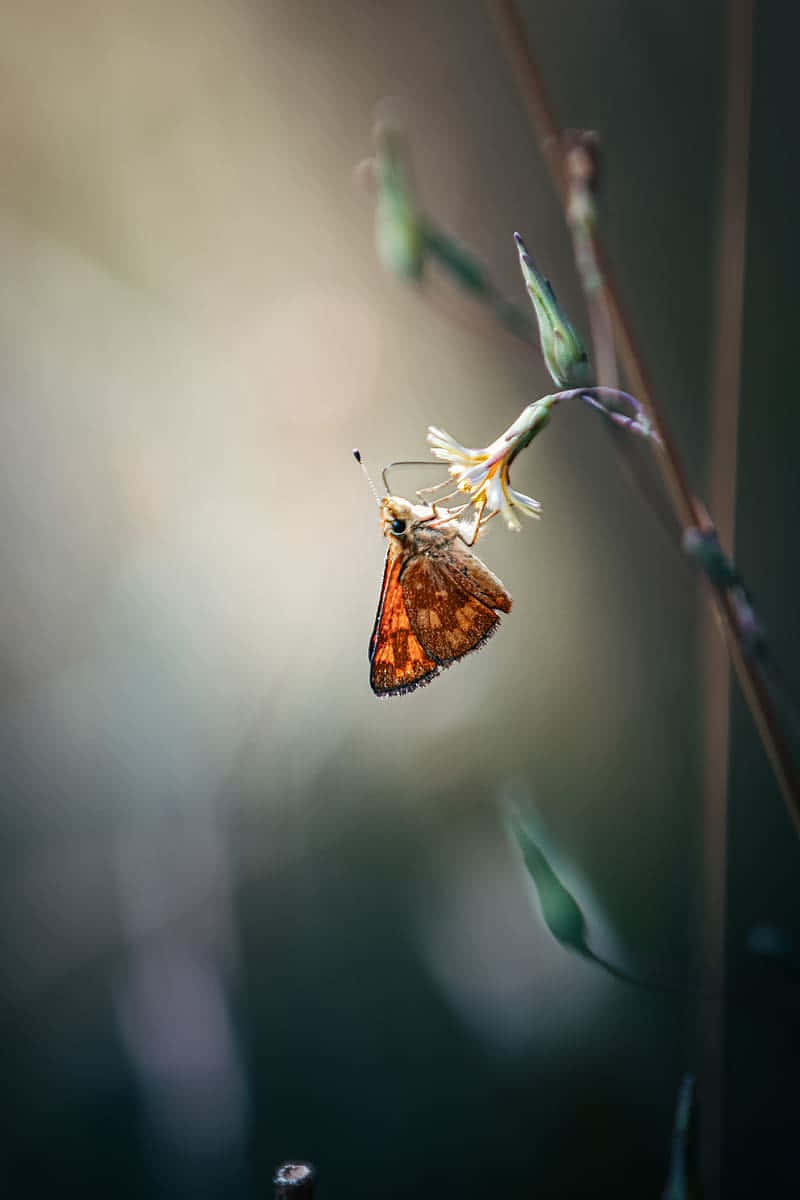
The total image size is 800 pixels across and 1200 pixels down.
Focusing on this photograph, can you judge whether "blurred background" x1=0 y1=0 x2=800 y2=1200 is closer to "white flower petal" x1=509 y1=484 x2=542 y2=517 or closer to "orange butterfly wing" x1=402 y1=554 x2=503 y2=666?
"orange butterfly wing" x1=402 y1=554 x2=503 y2=666

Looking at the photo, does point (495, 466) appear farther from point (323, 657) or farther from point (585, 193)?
point (323, 657)

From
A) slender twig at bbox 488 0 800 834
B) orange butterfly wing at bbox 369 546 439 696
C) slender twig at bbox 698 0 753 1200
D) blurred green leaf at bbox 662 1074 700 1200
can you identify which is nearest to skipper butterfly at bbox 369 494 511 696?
orange butterfly wing at bbox 369 546 439 696

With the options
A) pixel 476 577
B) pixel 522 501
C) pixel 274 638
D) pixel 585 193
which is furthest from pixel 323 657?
pixel 585 193

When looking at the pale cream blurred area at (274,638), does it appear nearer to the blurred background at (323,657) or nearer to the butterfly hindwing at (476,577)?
the blurred background at (323,657)

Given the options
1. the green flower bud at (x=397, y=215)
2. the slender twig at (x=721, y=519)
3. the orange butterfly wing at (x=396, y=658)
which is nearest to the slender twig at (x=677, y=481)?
the green flower bud at (x=397, y=215)

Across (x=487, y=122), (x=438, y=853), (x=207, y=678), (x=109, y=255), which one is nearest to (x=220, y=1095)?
(x=438, y=853)

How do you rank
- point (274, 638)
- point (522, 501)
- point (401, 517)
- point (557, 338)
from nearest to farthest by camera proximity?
point (557, 338) → point (522, 501) → point (401, 517) → point (274, 638)

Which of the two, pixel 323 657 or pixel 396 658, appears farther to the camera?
pixel 323 657

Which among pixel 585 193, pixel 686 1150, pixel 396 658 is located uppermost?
pixel 585 193

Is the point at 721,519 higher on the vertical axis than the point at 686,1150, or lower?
higher
